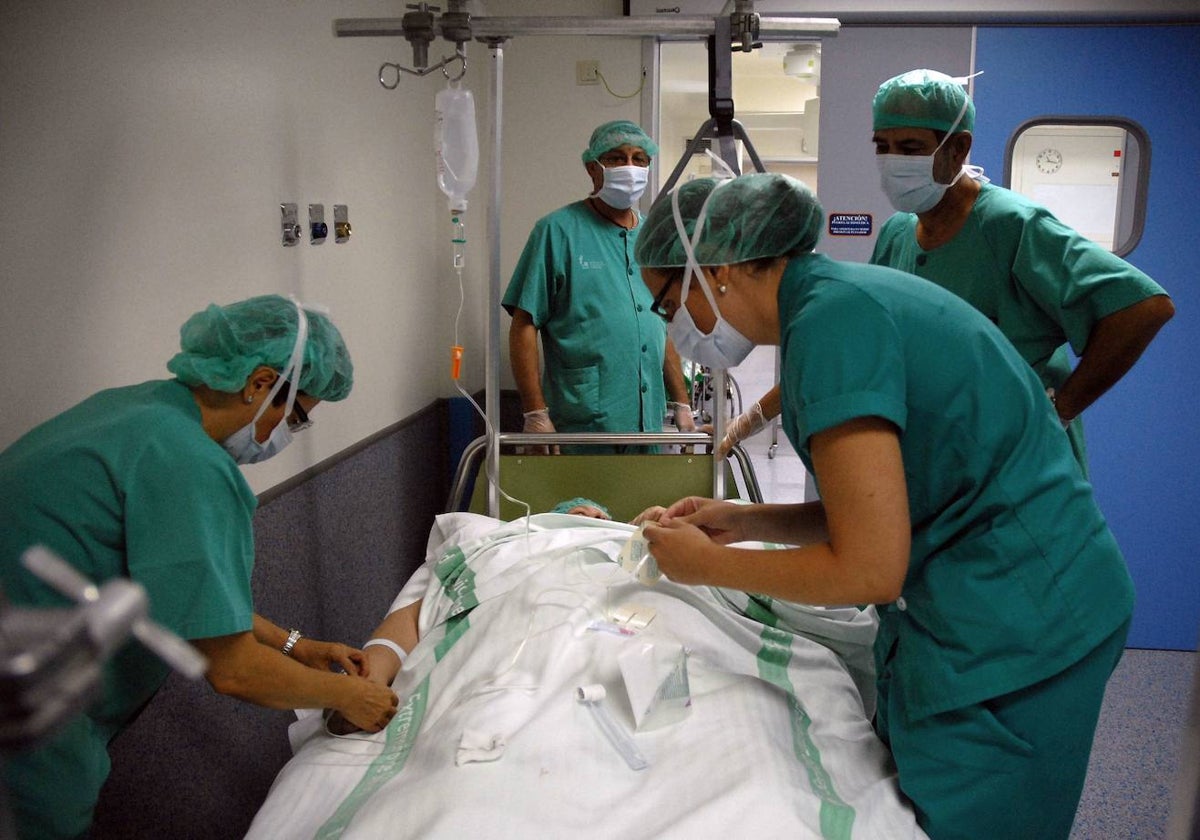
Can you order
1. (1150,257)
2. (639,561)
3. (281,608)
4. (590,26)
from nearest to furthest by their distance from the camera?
(639,561), (590,26), (281,608), (1150,257)

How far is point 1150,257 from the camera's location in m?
3.44

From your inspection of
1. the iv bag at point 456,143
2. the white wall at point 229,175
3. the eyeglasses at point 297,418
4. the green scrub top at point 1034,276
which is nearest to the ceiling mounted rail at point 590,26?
Result: the iv bag at point 456,143

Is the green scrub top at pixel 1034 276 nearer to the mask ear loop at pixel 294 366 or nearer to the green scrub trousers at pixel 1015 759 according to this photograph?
the green scrub trousers at pixel 1015 759

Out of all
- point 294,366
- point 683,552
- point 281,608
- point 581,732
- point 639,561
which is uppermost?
point 294,366

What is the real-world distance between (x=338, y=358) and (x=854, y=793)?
0.98 m

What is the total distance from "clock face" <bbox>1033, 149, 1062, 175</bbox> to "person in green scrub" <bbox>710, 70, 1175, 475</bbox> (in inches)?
61.7

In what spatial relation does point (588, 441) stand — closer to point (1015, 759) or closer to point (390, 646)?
point (390, 646)

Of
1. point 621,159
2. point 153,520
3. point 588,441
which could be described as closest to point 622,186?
point 621,159

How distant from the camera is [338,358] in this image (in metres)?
1.53

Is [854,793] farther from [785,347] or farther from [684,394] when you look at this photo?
[684,394]

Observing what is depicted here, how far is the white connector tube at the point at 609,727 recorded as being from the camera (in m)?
1.35

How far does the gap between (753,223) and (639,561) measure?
26.9 inches

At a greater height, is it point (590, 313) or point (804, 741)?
point (590, 313)

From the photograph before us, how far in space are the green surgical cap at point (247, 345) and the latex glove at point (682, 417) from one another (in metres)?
1.65
